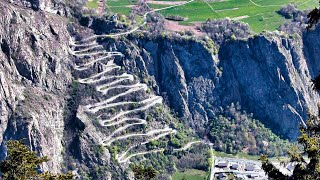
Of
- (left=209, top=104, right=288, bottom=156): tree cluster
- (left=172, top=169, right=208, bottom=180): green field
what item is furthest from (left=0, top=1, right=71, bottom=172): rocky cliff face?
(left=209, top=104, right=288, bottom=156): tree cluster

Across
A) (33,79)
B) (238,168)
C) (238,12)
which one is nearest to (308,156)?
(33,79)

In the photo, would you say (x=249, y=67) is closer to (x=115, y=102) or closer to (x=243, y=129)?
(x=243, y=129)

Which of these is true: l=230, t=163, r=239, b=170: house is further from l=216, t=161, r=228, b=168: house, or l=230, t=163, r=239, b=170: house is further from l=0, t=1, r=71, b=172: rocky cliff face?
l=0, t=1, r=71, b=172: rocky cliff face

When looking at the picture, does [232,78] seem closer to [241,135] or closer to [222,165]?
[241,135]

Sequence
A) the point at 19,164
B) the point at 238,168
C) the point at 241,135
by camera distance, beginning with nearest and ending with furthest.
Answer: the point at 19,164
the point at 238,168
the point at 241,135

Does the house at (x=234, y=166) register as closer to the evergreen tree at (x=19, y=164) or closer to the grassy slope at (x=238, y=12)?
the grassy slope at (x=238, y=12)

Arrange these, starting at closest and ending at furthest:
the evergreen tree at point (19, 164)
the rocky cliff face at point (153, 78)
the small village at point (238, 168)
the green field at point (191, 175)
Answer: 1. the evergreen tree at point (19, 164)
2. the rocky cliff face at point (153, 78)
3. the small village at point (238, 168)
4. the green field at point (191, 175)

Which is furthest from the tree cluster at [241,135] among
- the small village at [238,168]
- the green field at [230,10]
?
the green field at [230,10]
